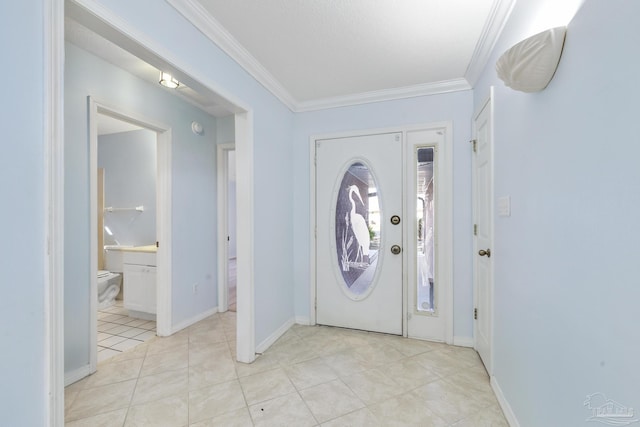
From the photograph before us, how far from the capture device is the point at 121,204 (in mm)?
4031

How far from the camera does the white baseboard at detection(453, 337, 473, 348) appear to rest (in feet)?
8.13

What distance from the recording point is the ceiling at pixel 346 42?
1.66 metres

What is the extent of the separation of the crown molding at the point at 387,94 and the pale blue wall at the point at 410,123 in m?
0.05

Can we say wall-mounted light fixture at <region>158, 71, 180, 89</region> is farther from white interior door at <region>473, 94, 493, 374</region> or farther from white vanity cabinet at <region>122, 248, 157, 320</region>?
white interior door at <region>473, 94, 493, 374</region>

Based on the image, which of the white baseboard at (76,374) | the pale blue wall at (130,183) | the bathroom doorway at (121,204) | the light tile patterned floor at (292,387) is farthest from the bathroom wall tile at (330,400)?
the pale blue wall at (130,183)

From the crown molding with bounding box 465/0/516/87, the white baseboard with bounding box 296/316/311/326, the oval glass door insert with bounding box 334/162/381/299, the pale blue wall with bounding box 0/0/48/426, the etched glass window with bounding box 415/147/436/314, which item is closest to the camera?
the pale blue wall with bounding box 0/0/48/426

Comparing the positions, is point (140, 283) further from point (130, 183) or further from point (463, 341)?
point (463, 341)

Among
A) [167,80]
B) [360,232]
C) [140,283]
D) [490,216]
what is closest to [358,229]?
[360,232]

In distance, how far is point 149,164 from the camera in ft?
12.5

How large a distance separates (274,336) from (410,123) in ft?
8.02

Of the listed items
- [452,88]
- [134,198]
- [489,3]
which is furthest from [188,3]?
[134,198]

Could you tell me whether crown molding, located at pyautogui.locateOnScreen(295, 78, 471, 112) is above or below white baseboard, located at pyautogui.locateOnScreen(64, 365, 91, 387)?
above

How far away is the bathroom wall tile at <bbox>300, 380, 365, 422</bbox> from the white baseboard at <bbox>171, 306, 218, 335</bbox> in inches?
66.3

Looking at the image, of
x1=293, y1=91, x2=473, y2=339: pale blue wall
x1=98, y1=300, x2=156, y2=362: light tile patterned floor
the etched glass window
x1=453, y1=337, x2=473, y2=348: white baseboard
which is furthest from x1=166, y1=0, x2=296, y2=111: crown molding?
x1=453, y1=337, x2=473, y2=348: white baseboard
